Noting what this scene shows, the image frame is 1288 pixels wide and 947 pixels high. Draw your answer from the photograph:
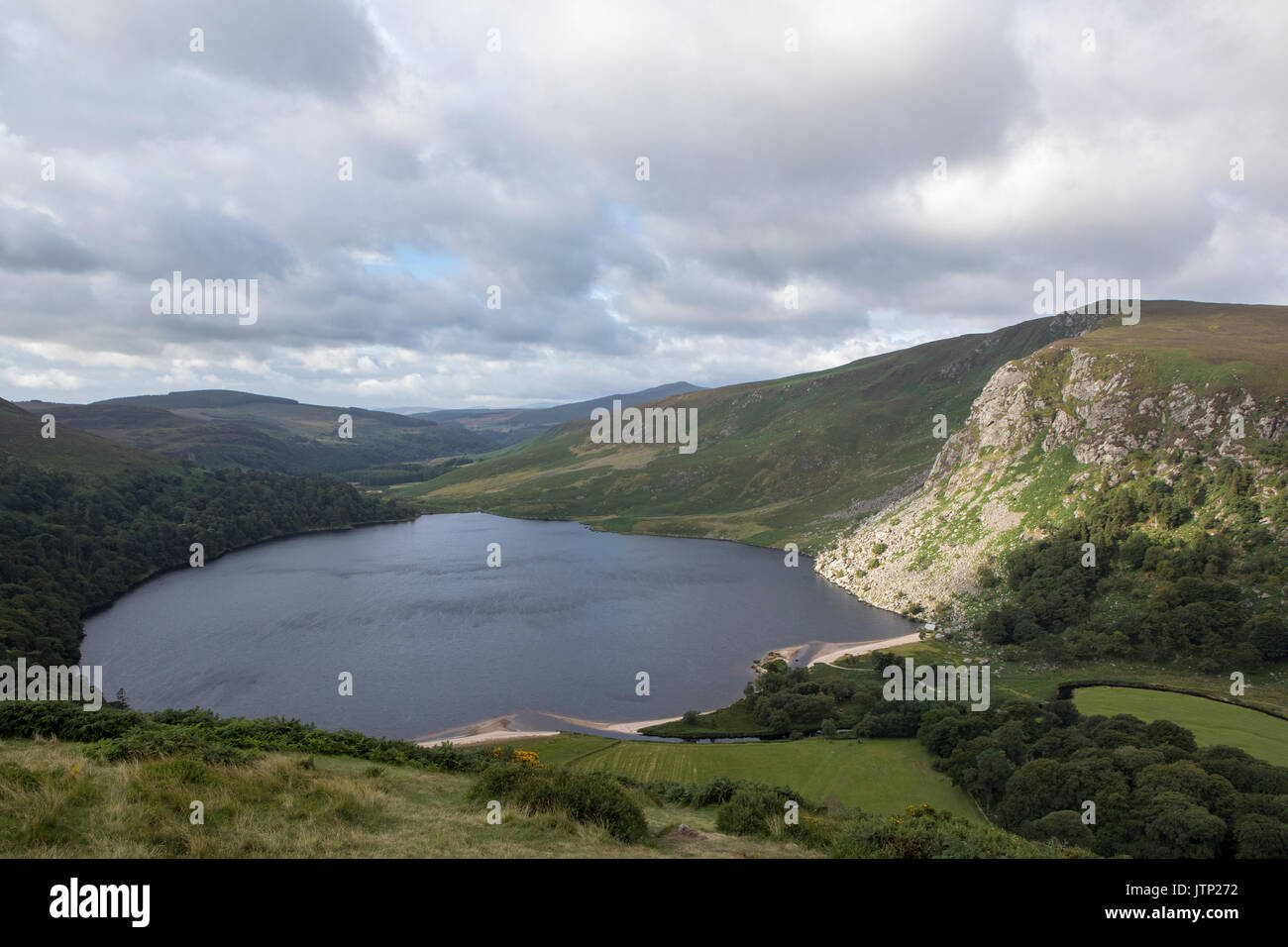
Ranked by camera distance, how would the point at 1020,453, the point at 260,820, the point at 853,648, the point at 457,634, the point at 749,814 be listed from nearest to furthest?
1. the point at 260,820
2. the point at 749,814
3. the point at 853,648
4. the point at 457,634
5. the point at 1020,453

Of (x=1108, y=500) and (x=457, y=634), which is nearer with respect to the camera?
(x=457, y=634)

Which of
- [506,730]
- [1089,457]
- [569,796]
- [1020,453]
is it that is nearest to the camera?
[569,796]

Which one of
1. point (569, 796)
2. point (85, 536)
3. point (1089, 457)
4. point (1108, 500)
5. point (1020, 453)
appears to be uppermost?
point (1020, 453)

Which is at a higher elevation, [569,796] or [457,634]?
[569,796]

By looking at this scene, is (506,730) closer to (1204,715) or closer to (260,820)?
(260,820)

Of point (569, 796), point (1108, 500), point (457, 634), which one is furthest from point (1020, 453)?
point (569, 796)
